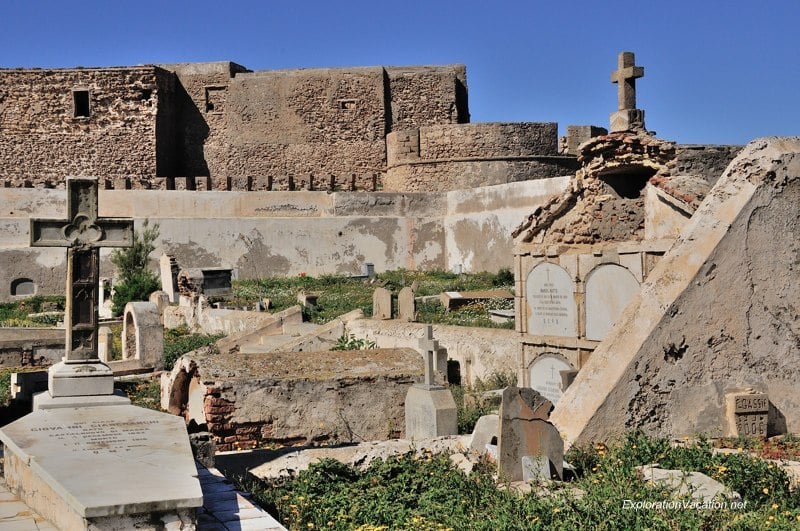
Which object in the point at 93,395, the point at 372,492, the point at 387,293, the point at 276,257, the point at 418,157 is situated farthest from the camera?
the point at 418,157

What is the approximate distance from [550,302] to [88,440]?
243 inches

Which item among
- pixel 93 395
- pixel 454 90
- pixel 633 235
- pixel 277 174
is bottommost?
pixel 93 395

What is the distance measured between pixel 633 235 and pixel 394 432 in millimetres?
3389

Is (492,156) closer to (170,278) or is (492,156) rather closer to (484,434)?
(170,278)

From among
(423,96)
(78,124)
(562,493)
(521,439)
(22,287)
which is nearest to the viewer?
(562,493)

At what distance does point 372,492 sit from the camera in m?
6.79

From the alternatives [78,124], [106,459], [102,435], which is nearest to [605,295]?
[102,435]

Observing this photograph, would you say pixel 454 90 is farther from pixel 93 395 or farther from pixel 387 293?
pixel 93 395

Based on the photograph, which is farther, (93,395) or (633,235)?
(633,235)

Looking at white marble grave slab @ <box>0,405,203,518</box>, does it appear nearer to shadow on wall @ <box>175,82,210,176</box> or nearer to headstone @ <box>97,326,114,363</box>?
headstone @ <box>97,326,114,363</box>

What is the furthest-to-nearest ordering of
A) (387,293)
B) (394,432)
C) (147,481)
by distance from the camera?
(387,293) < (394,432) < (147,481)

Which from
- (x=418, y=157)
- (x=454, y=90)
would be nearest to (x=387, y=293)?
(x=418, y=157)

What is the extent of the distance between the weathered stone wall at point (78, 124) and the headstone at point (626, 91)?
1119 inches

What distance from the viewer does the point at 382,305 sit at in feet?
60.0
